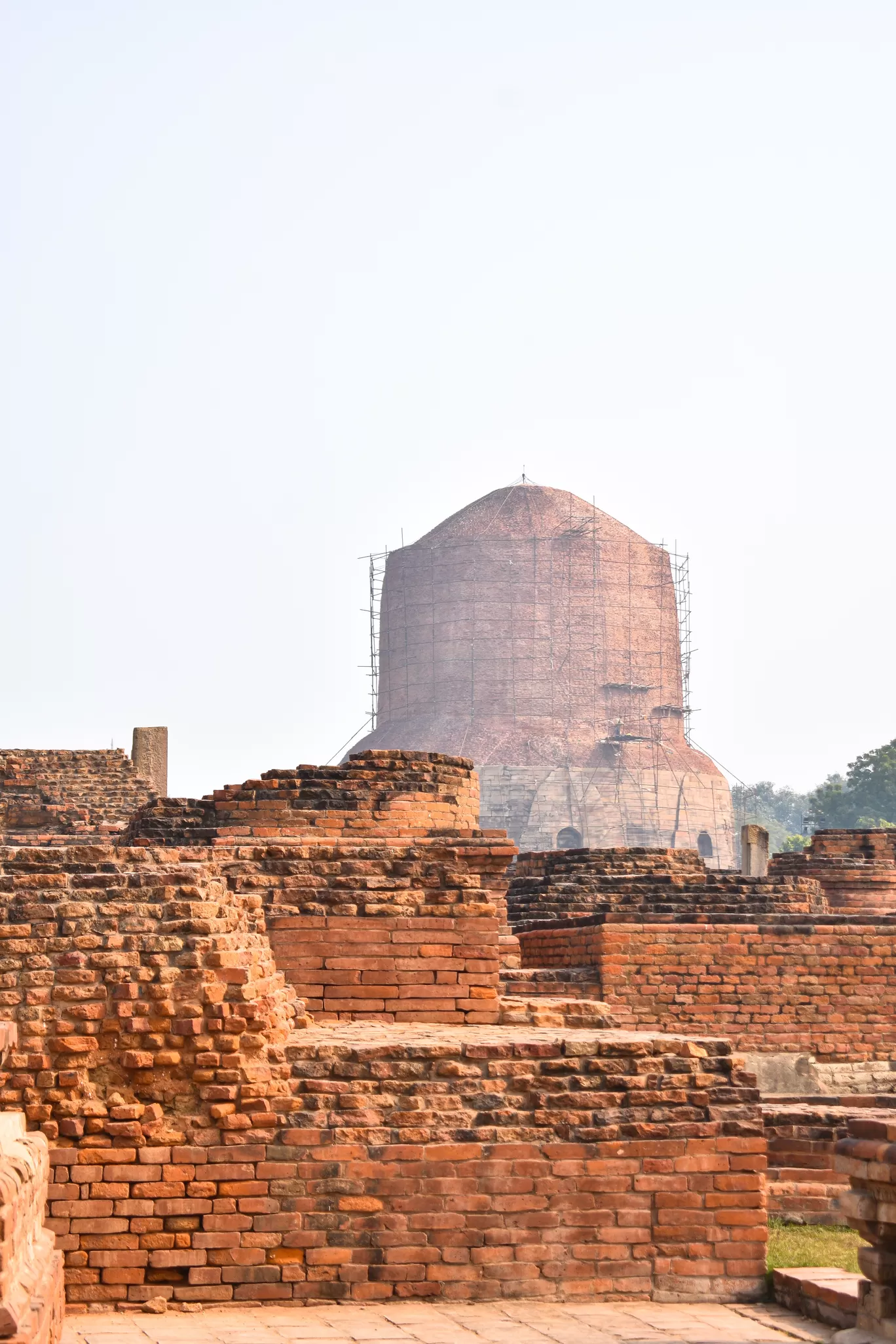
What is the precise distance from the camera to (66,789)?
1455cm

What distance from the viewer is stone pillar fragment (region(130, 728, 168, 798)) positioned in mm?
17719

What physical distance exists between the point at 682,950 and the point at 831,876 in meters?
7.28

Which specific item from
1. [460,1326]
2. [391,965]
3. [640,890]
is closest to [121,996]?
[460,1326]

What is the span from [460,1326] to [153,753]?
13.4m

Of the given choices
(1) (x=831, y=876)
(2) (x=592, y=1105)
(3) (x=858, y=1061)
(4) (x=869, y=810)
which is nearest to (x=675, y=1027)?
(3) (x=858, y=1061)

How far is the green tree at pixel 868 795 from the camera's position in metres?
54.2

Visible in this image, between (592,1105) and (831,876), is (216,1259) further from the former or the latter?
(831,876)

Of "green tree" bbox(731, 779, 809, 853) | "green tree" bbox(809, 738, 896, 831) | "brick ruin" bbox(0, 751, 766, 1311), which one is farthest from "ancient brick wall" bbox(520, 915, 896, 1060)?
"green tree" bbox(731, 779, 809, 853)

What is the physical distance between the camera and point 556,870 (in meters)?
11.7

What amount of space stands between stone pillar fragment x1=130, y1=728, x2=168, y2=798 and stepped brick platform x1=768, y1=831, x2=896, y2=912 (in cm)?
605

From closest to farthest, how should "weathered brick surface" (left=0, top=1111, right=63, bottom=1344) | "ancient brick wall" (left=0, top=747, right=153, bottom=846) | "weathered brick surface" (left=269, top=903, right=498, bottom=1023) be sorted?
1. "weathered brick surface" (left=0, top=1111, right=63, bottom=1344)
2. "weathered brick surface" (left=269, top=903, right=498, bottom=1023)
3. "ancient brick wall" (left=0, top=747, right=153, bottom=846)

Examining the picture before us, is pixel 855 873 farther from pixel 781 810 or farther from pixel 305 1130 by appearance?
pixel 781 810

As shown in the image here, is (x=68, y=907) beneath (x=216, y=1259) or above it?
above

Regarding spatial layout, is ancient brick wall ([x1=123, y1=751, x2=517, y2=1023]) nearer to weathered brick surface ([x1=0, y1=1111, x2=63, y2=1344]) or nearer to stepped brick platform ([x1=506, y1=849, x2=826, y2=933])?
weathered brick surface ([x1=0, y1=1111, x2=63, y2=1344])
